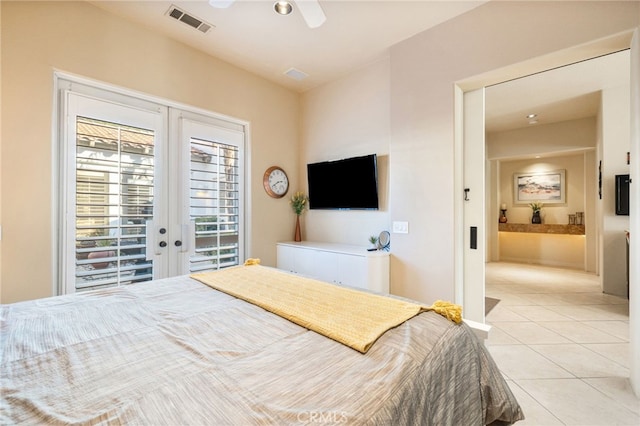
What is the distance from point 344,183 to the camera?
11.4 ft

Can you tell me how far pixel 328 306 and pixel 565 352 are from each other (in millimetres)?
2462

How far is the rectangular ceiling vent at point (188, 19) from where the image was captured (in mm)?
2395

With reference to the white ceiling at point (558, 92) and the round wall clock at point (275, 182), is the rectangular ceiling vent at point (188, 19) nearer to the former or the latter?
the round wall clock at point (275, 182)

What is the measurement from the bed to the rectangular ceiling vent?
2468mm

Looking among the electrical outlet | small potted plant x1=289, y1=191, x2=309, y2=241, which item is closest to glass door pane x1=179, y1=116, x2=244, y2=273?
small potted plant x1=289, y1=191, x2=309, y2=241

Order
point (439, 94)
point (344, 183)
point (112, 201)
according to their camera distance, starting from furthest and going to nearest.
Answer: point (344, 183) < point (439, 94) < point (112, 201)

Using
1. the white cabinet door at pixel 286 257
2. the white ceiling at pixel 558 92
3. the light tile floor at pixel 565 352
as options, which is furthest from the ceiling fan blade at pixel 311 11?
the white ceiling at pixel 558 92

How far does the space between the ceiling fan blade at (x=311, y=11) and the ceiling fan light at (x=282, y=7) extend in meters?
0.57

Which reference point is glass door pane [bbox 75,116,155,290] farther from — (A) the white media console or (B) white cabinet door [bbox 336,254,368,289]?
(B) white cabinet door [bbox 336,254,368,289]

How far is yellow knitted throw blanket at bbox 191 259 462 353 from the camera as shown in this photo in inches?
40.3

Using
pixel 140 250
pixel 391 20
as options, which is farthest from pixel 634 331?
pixel 140 250

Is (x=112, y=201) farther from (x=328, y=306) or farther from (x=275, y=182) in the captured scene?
(x=328, y=306)

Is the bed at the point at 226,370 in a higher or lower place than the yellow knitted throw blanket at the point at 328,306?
lower

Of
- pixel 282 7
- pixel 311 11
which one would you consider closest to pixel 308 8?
pixel 311 11
